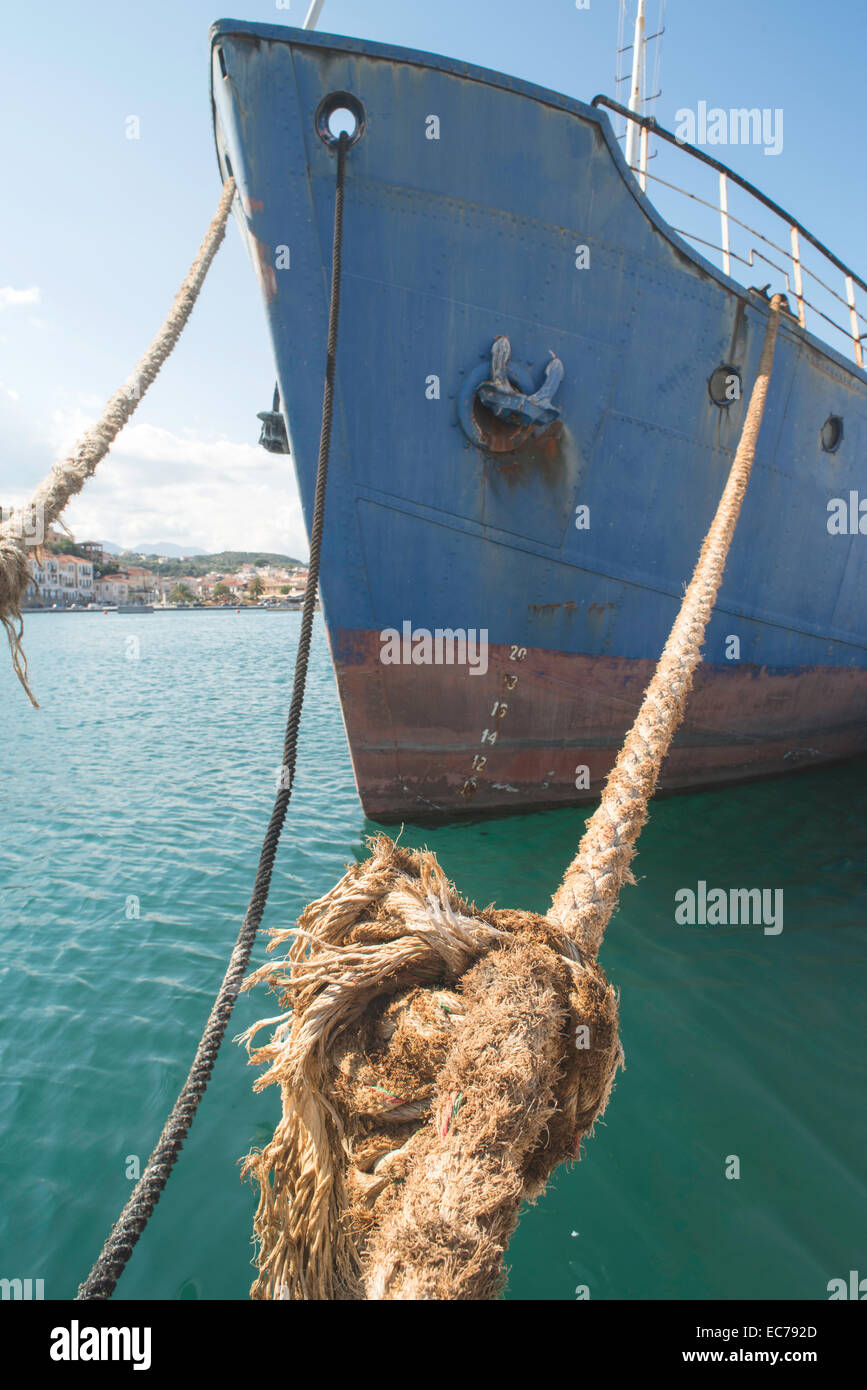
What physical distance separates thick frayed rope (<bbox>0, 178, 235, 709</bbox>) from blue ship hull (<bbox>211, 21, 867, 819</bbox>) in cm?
145

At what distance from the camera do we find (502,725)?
6125 mm

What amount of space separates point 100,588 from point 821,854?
121 m

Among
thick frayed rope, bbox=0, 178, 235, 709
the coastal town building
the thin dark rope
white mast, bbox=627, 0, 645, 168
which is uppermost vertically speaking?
the coastal town building

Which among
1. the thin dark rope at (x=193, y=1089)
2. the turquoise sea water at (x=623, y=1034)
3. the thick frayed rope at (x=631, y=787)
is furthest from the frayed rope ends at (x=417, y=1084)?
the turquoise sea water at (x=623, y=1034)

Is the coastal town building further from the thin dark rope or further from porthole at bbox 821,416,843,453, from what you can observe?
the thin dark rope

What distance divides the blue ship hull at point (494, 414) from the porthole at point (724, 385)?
0.24ft

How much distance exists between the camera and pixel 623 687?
644 cm

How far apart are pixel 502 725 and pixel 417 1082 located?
4.61 metres

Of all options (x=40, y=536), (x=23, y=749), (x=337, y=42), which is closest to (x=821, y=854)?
(x=40, y=536)

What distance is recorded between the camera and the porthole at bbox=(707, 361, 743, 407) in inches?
238

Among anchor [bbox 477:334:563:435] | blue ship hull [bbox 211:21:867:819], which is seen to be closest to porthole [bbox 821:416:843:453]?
blue ship hull [bbox 211:21:867:819]

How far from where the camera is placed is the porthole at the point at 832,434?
7.12 meters

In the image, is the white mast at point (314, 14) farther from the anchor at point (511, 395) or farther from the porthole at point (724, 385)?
the porthole at point (724, 385)

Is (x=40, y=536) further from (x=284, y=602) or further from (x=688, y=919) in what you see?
(x=284, y=602)
